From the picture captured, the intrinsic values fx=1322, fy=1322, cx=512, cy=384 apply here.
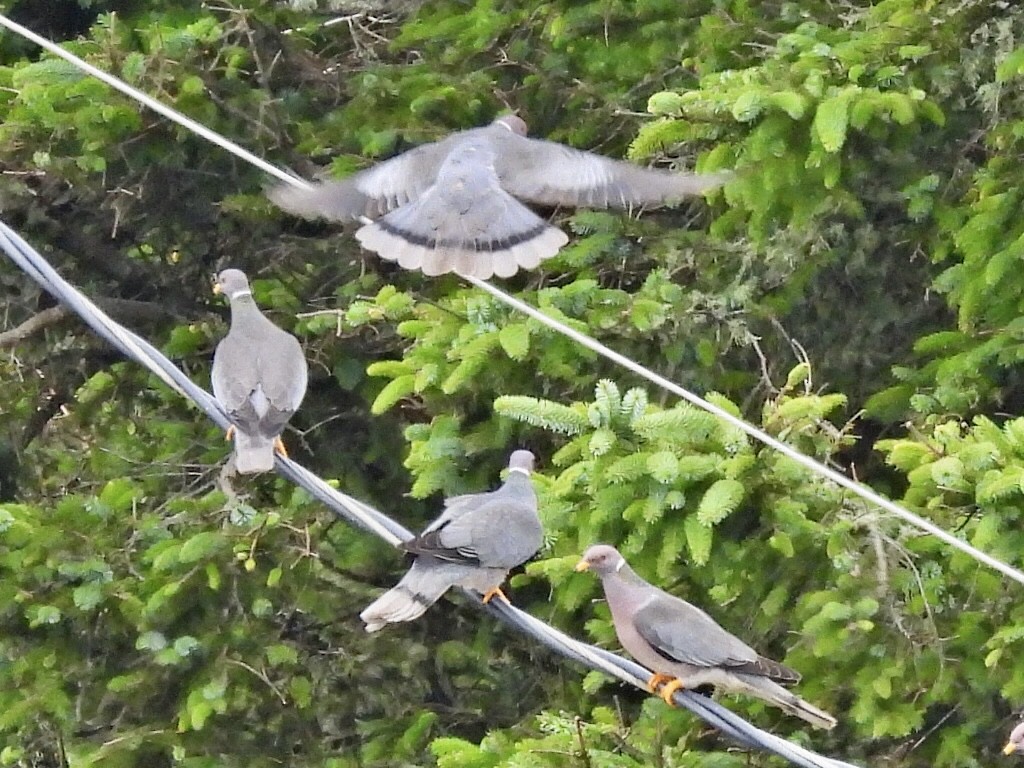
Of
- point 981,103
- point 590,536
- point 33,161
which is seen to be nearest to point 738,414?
point 590,536

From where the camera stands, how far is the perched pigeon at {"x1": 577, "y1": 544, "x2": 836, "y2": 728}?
10.4 ft

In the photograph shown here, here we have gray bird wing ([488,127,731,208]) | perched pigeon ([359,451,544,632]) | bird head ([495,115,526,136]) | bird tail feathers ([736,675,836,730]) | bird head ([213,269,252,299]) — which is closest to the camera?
bird tail feathers ([736,675,836,730])

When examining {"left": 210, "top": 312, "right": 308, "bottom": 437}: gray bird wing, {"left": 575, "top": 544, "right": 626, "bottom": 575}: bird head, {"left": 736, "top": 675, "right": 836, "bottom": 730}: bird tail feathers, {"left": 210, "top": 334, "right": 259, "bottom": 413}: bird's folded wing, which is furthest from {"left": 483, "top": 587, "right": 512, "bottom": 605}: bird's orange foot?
{"left": 210, "top": 334, "right": 259, "bottom": 413}: bird's folded wing

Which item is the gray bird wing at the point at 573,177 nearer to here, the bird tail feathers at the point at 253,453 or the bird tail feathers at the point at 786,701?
the bird tail feathers at the point at 253,453

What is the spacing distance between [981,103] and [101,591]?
3131 millimetres

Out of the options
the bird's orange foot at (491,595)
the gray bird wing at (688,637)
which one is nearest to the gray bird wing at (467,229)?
the bird's orange foot at (491,595)

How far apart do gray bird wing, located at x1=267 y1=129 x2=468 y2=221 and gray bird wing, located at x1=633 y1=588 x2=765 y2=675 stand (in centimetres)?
151

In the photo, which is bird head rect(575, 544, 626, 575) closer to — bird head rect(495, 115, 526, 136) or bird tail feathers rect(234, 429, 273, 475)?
bird tail feathers rect(234, 429, 273, 475)

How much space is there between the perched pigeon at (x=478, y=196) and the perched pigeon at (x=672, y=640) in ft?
A: 2.95

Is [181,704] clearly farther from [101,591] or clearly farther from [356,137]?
[356,137]

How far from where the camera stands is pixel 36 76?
457 cm

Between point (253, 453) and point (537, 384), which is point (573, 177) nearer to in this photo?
point (537, 384)

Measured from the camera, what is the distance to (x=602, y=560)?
336cm

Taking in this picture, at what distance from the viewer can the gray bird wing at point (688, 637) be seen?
10.5ft
